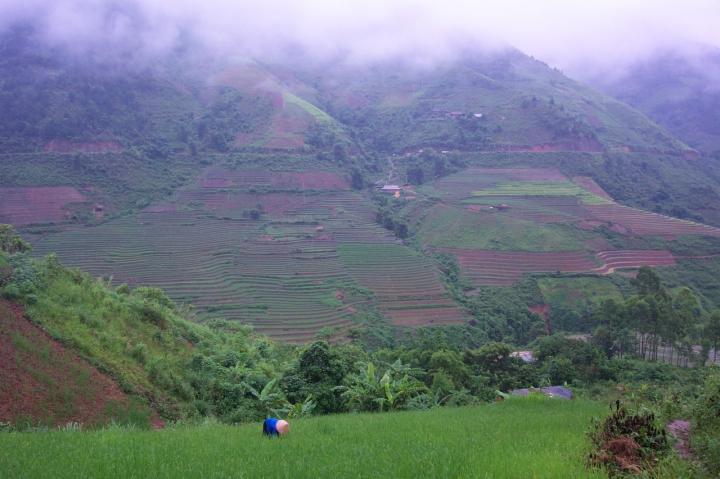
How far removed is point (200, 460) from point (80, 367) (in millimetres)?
7438

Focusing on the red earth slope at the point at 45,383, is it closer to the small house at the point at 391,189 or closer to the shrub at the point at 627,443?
the shrub at the point at 627,443

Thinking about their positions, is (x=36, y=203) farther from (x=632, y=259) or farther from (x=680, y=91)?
(x=680, y=91)

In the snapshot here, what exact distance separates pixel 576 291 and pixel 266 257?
2583 cm

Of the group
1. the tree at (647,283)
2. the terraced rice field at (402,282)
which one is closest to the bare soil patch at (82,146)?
the terraced rice field at (402,282)

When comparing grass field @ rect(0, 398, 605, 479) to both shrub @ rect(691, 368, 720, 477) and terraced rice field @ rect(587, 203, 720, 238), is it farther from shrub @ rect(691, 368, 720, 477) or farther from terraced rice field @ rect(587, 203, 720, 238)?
terraced rice field @ rect(587, 203, 720, 238)

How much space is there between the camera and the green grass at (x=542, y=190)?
6162cm

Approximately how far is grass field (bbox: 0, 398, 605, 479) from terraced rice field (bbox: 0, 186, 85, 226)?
4783cm

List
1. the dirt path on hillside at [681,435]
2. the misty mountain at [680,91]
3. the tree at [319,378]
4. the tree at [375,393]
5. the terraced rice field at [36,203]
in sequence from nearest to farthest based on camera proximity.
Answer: the dirt path on hillside at [681,435] → the tree at [375,393] → the tree at [319,378] → the terraced rice field at [36,203] → the misty mountain at [680,91]

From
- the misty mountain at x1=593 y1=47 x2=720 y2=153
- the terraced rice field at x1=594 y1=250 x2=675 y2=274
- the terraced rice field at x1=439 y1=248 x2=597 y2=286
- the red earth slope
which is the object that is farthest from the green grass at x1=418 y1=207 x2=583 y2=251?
the misty mountain at x1=593 y1=47 x2=720 y2=153

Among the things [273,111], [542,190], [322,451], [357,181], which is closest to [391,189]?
[357,181]

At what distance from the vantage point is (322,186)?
63812 millimetres

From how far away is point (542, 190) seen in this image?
209 ft

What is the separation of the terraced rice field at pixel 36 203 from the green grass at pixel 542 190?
44.7 metres

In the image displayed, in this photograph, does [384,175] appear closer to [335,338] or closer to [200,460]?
[335,338]
